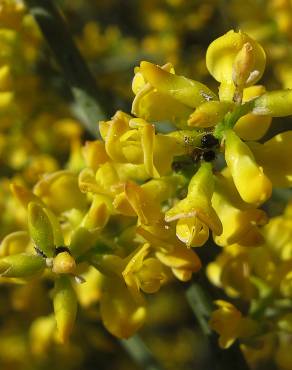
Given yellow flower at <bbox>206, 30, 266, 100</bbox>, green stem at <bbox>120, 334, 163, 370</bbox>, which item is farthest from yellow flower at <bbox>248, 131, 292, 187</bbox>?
green stem at <bbox>120, 334, 163, 370</bbox>

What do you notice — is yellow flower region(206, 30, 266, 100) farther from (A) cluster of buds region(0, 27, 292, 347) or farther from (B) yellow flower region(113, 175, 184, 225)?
(B) yellow flower region(113, 175, 184, 225)

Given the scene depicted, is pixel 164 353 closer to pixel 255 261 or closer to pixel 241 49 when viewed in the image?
pixel 255 261

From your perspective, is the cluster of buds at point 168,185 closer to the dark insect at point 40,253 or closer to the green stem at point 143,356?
the dark insect at point 40,253

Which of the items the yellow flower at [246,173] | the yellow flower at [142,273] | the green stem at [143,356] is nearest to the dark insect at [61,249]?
the yellow flower at [142,273]

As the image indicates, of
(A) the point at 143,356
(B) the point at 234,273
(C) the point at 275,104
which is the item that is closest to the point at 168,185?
(C) the point at 275,104

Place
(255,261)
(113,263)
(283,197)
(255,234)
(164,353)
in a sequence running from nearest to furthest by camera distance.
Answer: (255,234) → (113,263) → (255,261) → (283,197) → (164,353)

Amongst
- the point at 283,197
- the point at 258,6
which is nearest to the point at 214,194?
the point at 283,197
